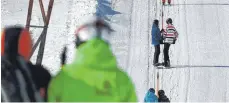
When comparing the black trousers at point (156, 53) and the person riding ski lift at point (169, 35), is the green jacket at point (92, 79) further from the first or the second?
the black trousers at point (156, 53)

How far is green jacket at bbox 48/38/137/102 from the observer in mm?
3089

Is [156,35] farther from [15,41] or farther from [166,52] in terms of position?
[15,41]

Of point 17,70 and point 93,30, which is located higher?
point 93,30

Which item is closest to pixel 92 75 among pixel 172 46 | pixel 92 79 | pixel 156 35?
pixel 92 79

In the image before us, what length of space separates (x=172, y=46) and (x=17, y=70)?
33.6 feet

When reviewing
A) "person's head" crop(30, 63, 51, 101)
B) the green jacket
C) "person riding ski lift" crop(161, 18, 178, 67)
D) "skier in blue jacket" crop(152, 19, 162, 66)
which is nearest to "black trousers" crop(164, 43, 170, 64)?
"person riding ski lift" crop(161, 18, 178, 67)

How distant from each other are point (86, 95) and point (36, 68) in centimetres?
54

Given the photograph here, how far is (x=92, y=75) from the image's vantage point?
Result: 3.13 metres

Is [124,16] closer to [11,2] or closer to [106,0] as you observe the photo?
[106,0]

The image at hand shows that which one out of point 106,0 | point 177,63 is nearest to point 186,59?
point 177,63

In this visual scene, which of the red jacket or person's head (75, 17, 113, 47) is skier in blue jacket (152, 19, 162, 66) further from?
person's head (75, 17, 113, 47)

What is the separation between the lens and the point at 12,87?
3311 millimetres

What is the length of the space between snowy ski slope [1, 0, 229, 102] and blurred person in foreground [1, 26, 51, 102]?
7.82 meters

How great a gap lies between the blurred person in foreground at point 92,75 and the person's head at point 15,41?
0.97 ft
